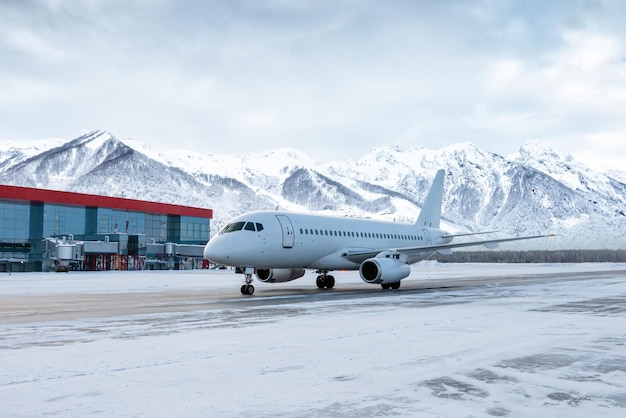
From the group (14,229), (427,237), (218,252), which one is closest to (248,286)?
(218,252)

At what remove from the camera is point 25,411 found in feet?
20.5

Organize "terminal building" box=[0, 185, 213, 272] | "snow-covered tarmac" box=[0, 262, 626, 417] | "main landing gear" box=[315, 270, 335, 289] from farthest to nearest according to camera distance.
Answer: "terminal building" box=[0, 185, 213, 272] < "main landing gear" box=[315, 270, 335, 289] < "snow-covered tarmac" box=[0, 262, 626, 417]

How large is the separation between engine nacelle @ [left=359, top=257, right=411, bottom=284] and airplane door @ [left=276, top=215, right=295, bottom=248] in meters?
3.30

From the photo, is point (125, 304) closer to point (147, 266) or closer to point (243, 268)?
point (243, 268)

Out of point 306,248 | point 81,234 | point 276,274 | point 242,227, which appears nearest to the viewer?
point 242,227

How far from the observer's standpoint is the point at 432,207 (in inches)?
1661

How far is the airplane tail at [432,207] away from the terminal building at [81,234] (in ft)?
142

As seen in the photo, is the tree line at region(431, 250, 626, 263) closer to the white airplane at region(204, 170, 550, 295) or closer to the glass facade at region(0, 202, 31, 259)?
the glass facade at region(0, 202, 31, 259)

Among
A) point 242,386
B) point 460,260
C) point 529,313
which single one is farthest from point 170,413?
point 460,260

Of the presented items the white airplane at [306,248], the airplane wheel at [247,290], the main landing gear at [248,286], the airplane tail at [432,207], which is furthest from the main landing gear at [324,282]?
the airplane tail at [432,207]

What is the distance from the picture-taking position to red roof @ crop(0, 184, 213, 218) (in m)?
72.2

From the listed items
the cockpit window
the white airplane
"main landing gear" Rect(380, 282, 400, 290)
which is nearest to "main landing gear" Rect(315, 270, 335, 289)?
the white airplane

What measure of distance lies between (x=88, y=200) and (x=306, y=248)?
6025 centimetres

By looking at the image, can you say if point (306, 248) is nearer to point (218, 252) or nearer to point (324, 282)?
point (324, 282)
